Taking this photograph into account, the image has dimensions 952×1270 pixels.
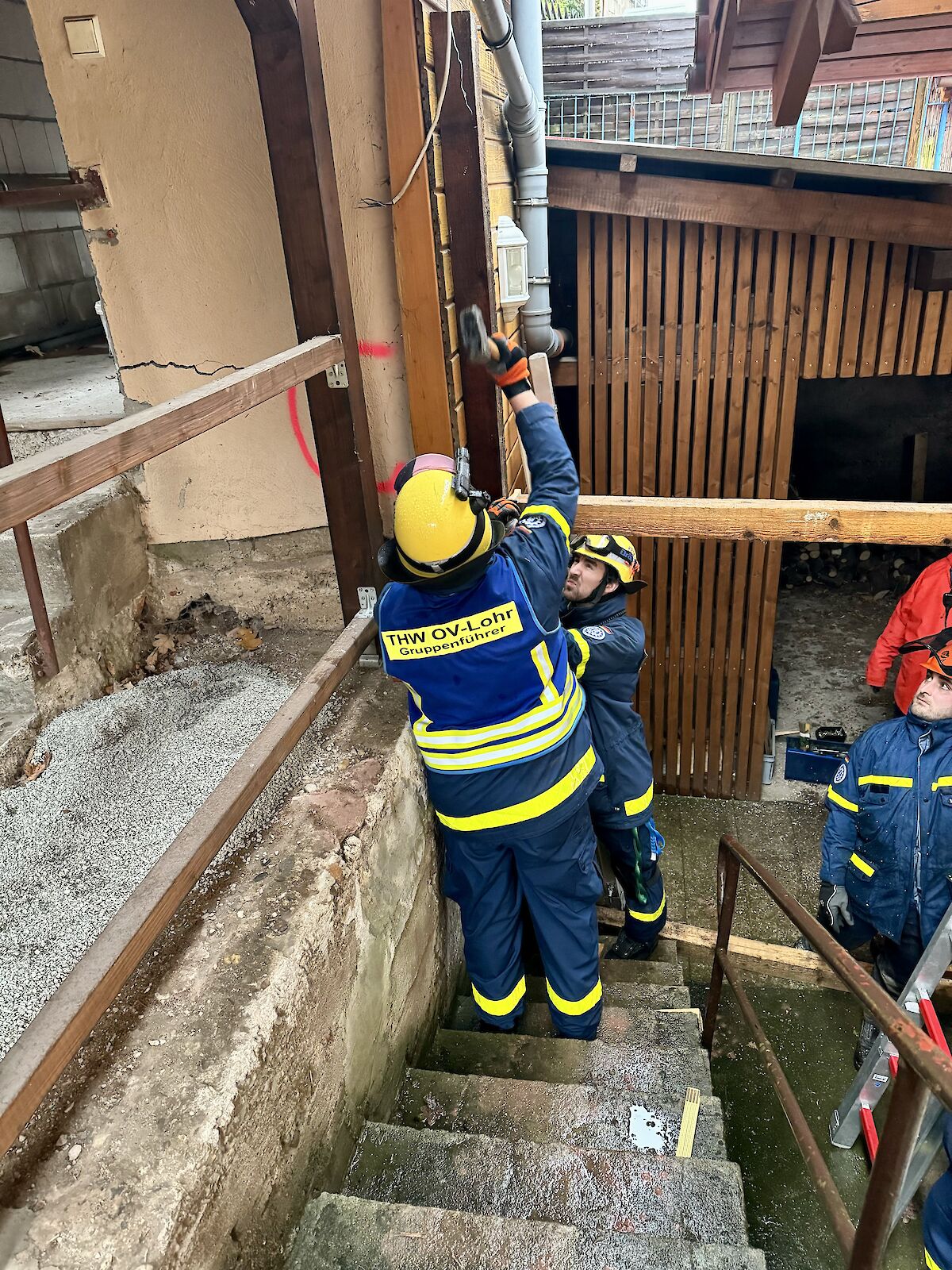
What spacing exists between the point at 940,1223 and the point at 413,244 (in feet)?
11.6

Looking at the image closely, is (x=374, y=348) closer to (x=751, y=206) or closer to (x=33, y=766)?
(x=33, y=766)

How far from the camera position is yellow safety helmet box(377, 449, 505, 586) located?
2146mm

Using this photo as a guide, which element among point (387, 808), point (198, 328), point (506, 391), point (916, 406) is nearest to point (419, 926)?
point (387, 808)

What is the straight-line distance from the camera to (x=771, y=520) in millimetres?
2984

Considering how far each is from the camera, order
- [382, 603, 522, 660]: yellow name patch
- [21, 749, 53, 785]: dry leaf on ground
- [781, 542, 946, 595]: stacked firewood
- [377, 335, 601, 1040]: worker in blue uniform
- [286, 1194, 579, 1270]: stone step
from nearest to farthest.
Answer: [286, 1194, 579, 1270]: stone step
[377, 335, 601, 1040]: worker in blue uniform
[382, 603, 522, 660]: yellow name patch
[21, 749, 53, 785]: dry leaf on ground
[781, 542, 946, 595]: stacked firewood

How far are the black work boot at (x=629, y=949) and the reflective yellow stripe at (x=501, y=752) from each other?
1.57 metres

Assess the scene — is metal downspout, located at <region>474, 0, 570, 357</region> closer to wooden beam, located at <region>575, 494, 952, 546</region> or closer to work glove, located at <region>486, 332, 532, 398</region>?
work glove, located at <region>486, 332, 532, 398</region>

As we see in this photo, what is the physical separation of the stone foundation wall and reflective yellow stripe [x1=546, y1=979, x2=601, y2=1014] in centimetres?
49

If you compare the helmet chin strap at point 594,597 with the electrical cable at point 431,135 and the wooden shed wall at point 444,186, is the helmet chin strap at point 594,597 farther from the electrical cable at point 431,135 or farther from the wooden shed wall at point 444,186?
the electrical cable at point 431,135

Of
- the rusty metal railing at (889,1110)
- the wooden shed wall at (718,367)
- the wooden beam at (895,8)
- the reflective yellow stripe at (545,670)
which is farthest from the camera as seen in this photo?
the wooden shed wall at (718,367)

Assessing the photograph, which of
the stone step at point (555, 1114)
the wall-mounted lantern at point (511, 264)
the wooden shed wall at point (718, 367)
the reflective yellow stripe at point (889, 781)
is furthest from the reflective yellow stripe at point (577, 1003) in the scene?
the wooden shed wall at point (718, 367)

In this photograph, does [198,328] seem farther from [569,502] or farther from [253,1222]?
[253,1222]

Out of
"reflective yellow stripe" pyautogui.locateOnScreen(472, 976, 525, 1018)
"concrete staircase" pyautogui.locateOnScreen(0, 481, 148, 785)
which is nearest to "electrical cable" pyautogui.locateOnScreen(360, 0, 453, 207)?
"concrete staircase" pyautogui.locateOnScreen(0, 481, 148, 785)

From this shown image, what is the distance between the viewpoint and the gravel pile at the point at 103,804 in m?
2.14
